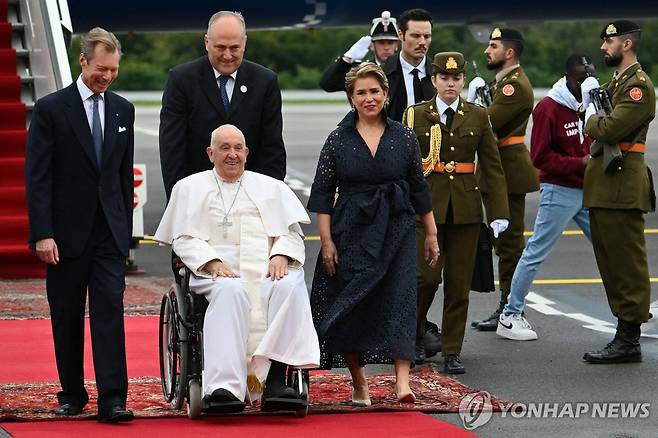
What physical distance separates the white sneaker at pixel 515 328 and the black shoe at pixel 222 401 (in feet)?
10.4

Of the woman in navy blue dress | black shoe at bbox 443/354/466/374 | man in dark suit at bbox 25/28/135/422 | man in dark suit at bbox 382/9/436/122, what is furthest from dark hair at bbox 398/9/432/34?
man in dark suit at bbox 25/28/135/422

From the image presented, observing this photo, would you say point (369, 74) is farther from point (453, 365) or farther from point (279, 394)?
point (453, 365)

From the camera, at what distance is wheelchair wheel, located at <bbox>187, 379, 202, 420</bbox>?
7082 millimetres

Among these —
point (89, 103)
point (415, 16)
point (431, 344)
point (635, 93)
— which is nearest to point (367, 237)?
point (89, 103)

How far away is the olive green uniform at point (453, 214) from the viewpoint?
8719 mm

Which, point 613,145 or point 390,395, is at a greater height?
point 613,145

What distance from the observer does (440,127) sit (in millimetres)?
8781

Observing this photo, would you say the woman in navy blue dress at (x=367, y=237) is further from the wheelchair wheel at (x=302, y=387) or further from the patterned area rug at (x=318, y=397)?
the wheelchair wheel at (x=302, y=387)

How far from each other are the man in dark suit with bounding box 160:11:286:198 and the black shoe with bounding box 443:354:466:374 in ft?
5.15

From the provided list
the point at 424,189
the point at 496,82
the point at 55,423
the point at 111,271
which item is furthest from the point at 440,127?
the point at 55,423

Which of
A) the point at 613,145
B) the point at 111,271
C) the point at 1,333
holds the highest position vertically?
the point at 613,145

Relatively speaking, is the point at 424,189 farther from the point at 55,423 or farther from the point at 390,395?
the point at 55,423

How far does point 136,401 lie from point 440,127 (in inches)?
96.4

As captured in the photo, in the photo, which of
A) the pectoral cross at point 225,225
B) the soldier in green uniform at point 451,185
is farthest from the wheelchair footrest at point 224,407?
the soldier in green uniform at point 451,185
